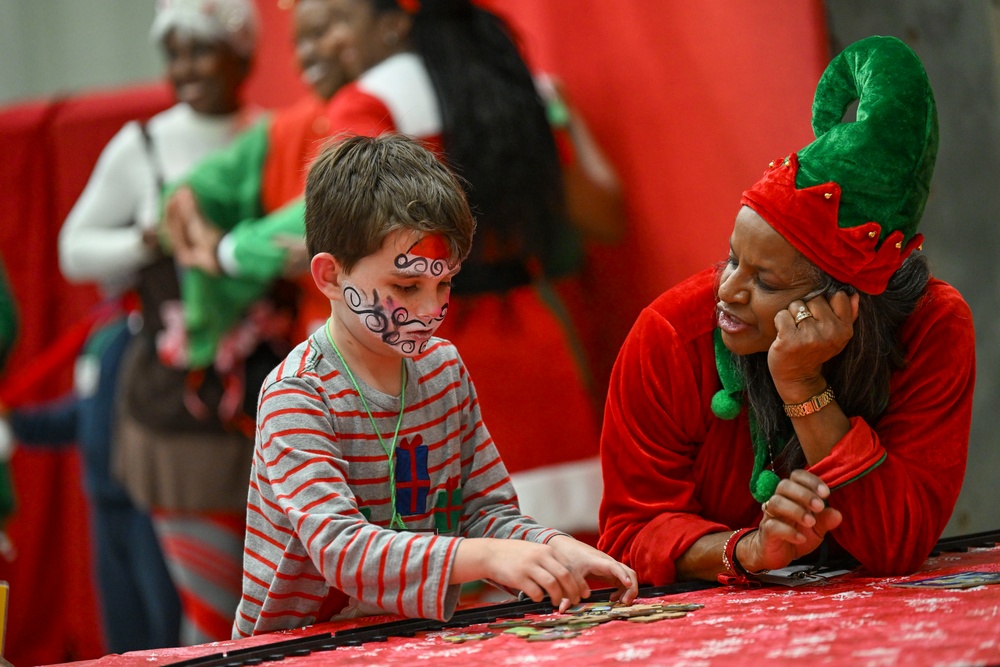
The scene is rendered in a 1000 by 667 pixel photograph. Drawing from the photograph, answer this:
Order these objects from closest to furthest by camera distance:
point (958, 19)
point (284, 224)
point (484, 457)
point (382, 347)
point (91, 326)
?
point (382, 347)
point (484, 457)
point (958, 19)
point (284, 224)
point (91, 326)

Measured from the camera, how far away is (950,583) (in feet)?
4.66

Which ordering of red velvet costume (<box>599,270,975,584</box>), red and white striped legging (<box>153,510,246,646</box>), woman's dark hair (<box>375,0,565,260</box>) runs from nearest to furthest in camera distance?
red velvet costume (<box>599,270,975,584</box>), woman's dark hair (<box>375,0,565,260</box>), red and white striped legging (<box>153,510,246,646</box>)

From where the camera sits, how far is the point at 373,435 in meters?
1.48

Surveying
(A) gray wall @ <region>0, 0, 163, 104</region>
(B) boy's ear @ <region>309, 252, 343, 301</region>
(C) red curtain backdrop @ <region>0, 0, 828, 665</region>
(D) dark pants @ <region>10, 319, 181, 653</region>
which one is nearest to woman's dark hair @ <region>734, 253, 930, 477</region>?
(B) boy's ear @ <region>309, 252, 343, 301</region>

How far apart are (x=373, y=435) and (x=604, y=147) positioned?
2174 mm

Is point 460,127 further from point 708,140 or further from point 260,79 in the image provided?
point 260,79

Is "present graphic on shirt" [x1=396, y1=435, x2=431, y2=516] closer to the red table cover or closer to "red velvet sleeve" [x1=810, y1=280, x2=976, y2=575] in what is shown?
the red table cover

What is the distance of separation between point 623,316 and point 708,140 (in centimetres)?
66

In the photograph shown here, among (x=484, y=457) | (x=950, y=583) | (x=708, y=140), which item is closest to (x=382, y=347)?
(x=484, y=457)

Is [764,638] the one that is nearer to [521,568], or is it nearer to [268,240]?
[521,568]

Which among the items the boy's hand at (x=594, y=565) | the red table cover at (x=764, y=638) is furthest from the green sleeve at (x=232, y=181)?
the boy's hand at (x=594, y=565)

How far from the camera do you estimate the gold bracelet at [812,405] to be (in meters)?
1.54

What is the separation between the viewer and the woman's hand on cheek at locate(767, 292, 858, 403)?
1.49 m

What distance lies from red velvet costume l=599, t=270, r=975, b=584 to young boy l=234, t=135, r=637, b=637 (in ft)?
0.64
